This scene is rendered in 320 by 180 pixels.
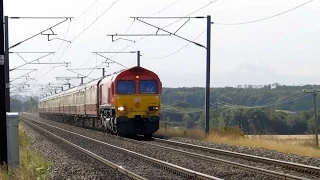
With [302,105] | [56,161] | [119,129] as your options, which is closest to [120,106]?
[119,129]

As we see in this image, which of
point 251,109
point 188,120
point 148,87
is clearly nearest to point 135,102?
point 148,87

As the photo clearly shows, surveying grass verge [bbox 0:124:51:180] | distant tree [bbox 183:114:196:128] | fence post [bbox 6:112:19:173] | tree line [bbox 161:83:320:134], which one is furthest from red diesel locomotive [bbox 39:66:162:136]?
distant tree [bbox 183:114:196:128]

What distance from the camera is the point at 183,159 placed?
1655 centimetres

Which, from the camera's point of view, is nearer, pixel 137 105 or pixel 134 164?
pixel 134 164

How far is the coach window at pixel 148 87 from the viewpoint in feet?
92.2

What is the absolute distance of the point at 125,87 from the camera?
27.9 metres

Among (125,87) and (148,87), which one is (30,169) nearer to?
(125,87)

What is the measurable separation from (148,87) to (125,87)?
1207 millimetres

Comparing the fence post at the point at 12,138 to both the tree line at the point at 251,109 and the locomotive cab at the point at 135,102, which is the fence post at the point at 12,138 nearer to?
the locomotive cab at the point at 135,102

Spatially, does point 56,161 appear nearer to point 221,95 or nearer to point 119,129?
point 119,129

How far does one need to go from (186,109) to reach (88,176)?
67.4 m

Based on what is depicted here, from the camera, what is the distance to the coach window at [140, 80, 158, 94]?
2811 cm

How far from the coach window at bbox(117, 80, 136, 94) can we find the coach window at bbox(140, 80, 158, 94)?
47 cm

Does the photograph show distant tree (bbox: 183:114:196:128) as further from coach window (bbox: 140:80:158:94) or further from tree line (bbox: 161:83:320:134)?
coach window (bbox: 140:80:158:94)
